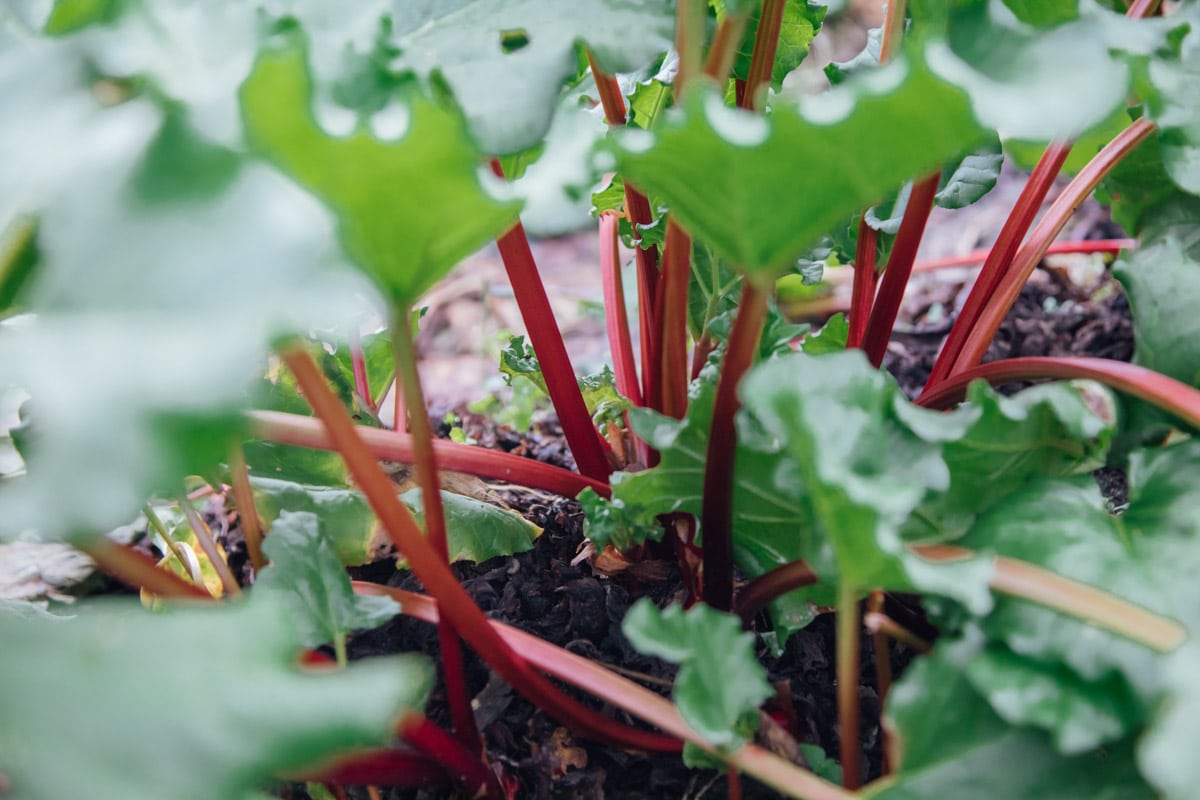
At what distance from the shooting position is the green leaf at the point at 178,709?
0.97 feet

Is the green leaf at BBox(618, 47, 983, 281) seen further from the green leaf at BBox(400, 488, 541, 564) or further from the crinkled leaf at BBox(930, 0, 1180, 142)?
the green leaf at BBox(400, 488, 541, 564)

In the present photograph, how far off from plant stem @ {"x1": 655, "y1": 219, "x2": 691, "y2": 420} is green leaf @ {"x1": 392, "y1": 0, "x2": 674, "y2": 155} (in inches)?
4.4

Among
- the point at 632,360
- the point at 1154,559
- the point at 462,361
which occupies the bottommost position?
the point at 462,361

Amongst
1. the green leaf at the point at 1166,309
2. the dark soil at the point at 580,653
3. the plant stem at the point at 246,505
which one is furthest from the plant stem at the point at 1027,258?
the plant stem at the point at 246,505

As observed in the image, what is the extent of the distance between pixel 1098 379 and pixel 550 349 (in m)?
0.41

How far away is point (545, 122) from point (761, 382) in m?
0.21

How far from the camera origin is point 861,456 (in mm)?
449

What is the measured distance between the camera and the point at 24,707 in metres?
0.33

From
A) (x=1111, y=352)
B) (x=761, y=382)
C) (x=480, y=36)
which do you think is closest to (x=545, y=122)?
(x=480, y=36)

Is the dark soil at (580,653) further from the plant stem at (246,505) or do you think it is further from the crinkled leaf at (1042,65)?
the crinkled leaf at (1042,65)

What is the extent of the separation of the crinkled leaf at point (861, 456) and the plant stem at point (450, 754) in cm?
26

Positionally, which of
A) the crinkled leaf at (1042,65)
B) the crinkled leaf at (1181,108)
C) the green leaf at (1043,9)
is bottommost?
the crinkled leaf at (1181,108)

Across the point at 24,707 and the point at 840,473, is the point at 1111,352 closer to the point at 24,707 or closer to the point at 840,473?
the point at 840,473

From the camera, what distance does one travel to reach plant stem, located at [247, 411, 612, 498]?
0.61m
